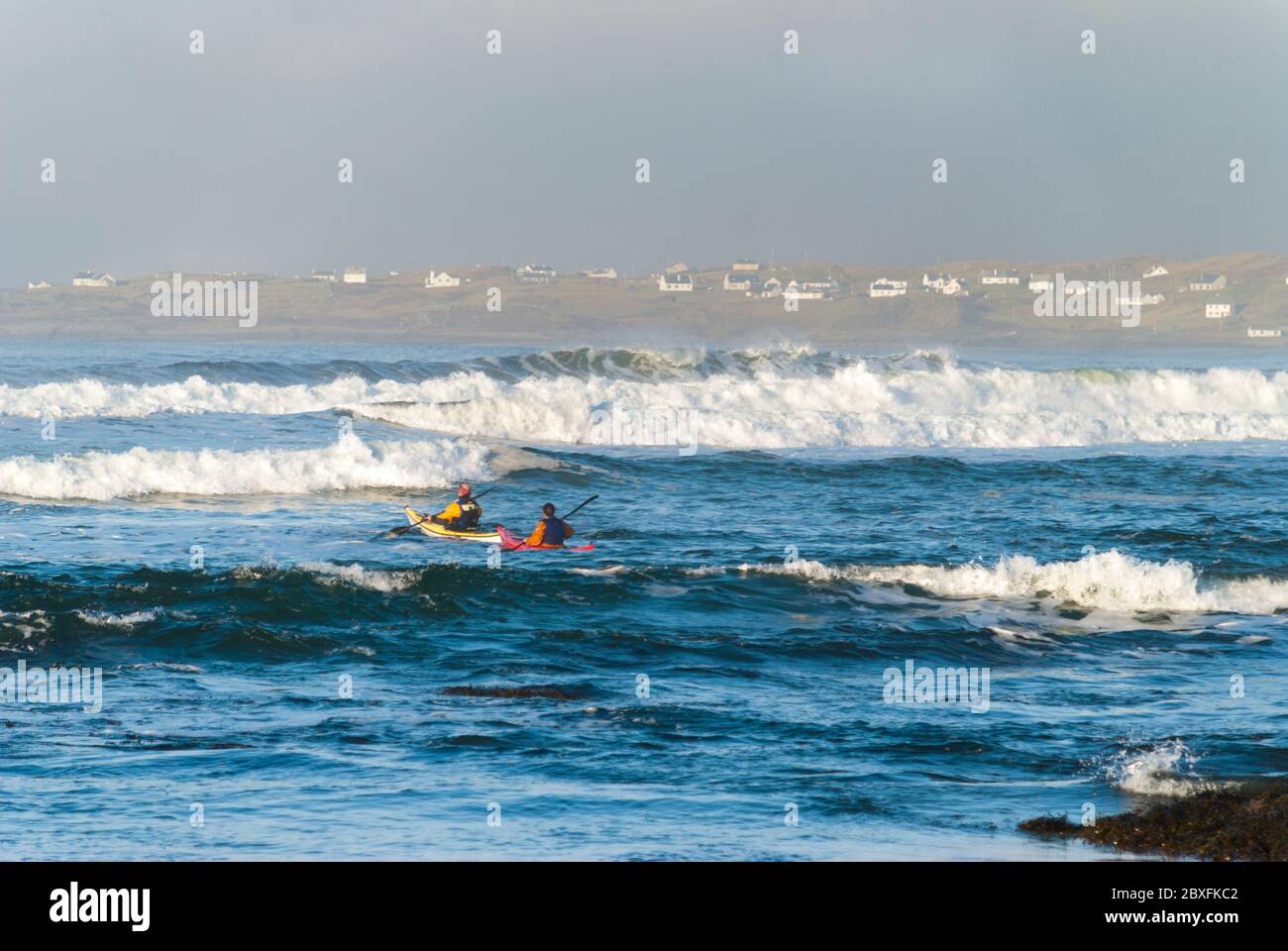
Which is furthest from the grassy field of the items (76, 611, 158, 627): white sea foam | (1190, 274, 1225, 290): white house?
(76, 611, 158, 627): white sea foam

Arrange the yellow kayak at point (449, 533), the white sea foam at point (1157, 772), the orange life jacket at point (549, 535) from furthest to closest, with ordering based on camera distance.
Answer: the yellow kayak at point (449, 533) → the orange life jacket at point (549, 535) → the white sea foam at point (1157, 772)

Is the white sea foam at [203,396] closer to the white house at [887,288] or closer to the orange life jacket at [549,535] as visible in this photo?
the orange life jacket at [549,535]

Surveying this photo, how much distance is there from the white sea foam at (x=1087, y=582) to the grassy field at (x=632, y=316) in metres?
118

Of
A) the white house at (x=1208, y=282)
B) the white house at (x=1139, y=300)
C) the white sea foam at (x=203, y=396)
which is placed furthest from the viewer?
the white house at (x=1208, y=282)

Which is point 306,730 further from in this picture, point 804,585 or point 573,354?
point 573,354

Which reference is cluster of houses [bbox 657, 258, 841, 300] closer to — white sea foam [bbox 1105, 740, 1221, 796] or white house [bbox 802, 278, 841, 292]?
white house [bbox 802, 278, 841, 292]

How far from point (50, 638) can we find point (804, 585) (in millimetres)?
9086

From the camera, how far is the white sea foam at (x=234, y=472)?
27969 millimetres

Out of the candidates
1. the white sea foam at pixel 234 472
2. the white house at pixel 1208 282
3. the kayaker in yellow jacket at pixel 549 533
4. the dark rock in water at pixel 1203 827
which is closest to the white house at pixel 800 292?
the white house at pixel 1208 282

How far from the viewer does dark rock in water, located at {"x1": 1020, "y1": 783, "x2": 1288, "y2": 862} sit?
350 inches

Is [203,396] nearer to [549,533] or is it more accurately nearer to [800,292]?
[549,533]
